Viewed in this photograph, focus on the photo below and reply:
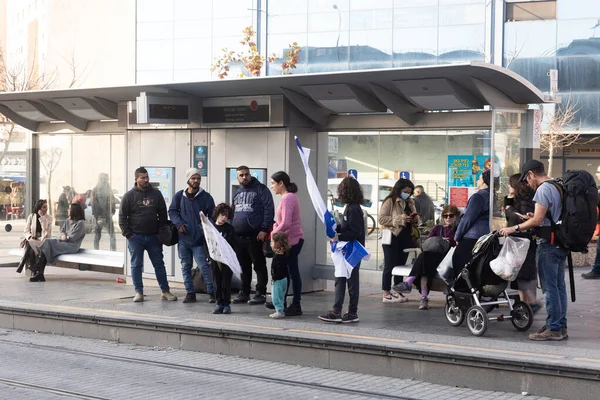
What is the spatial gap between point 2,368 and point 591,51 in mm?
28867

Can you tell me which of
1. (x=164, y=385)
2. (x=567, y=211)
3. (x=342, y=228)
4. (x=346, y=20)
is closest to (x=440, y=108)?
(x=342, y=228)

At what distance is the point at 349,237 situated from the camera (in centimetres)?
1096

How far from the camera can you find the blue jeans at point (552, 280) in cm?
939

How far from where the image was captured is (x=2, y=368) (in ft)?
31.4

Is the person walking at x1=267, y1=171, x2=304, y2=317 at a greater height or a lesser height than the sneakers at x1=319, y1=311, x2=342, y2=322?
greater

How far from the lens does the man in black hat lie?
370 inches

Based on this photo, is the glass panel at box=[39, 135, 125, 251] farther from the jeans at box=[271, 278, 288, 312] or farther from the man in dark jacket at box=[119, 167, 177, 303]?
the jeans at box=[271, 278, 288, 312]

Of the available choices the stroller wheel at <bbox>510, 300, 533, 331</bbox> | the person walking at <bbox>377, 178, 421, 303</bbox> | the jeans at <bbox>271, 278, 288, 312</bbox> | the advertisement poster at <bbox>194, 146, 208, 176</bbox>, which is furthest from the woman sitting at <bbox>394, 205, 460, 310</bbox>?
the advertisement poster at <bbox>194, 146, 208, 176</bbox>

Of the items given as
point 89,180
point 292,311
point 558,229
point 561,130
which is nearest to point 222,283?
point 292,311

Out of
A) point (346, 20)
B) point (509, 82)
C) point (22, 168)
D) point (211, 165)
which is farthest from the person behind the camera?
point (346, 20)

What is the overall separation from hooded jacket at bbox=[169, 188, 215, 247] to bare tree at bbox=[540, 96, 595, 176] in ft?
68.3

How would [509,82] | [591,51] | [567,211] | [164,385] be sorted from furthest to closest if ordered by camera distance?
[591,51], [509,82], [567,211], [164,385]

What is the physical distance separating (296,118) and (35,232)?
5.13 meters

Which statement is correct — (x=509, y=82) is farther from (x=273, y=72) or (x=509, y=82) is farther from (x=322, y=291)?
(x=273, y=72)
